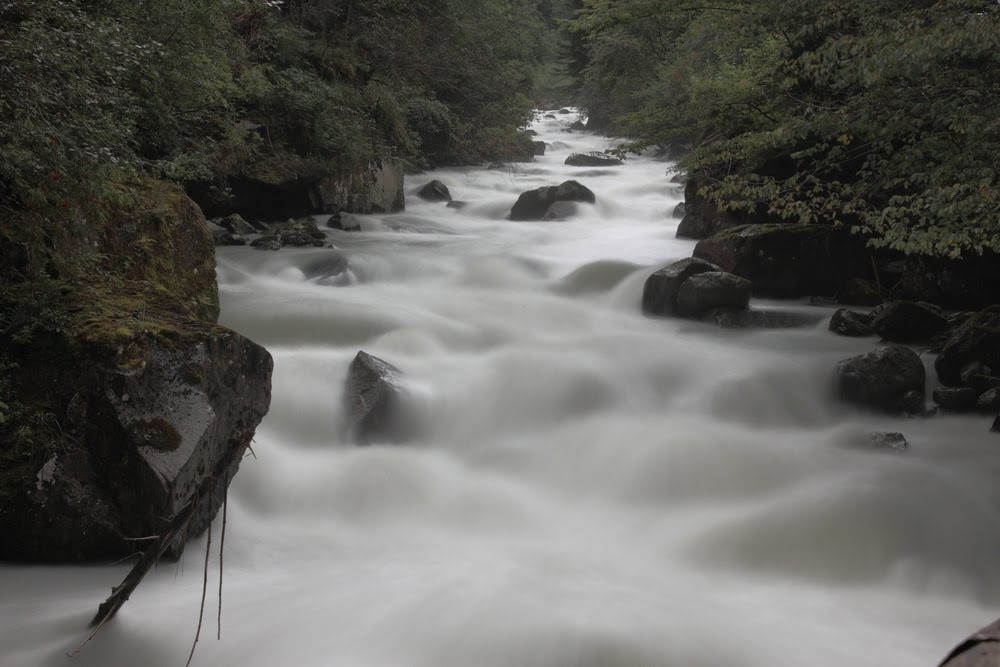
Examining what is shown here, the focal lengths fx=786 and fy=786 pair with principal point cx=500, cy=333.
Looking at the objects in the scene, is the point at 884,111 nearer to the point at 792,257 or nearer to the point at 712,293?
the point at 712,293

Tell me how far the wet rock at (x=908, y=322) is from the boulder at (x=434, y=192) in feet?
35.0

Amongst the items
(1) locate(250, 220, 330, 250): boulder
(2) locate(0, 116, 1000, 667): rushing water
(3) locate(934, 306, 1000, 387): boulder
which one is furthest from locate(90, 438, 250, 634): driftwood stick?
(1) locate(250, 220, 330, 250): boulder

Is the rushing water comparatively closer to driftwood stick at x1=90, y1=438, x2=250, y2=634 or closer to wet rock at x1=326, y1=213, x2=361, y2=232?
driftwood stick at x1=90, y1=438, x2=250, y2=634

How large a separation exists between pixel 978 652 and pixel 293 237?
38.7 ft

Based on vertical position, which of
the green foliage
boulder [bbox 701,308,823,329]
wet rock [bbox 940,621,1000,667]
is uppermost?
the green foliage

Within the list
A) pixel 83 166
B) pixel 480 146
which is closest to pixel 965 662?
pixel 83 166

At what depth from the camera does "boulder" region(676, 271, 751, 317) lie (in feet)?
32.2

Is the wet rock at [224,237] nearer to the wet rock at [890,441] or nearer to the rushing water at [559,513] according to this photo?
the rushing water at [559,513]

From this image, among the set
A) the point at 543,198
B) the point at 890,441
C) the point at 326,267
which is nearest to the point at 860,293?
the point at 890,441

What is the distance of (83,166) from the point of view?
456cm

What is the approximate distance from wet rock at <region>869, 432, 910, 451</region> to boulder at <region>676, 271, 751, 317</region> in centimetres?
322

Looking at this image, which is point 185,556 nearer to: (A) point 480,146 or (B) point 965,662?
(B) point 965,662

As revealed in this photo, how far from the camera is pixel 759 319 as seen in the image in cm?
965

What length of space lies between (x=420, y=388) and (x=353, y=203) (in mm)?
8289
